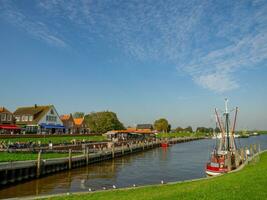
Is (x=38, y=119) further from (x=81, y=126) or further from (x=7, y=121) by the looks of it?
(x=81, y=126)

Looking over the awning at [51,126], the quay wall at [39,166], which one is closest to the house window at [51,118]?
the awning at [51,126]

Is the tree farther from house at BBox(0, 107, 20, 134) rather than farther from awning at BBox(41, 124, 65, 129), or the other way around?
house at BBox(0, 107, 20, 134)

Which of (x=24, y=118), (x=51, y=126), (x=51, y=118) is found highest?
(x=51, y=118)

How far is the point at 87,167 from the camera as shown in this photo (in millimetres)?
49312

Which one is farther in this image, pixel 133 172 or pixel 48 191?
pixel 133 172

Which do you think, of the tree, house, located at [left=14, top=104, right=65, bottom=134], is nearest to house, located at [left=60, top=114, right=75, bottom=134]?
the tree

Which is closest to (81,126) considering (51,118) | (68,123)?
(68,123)

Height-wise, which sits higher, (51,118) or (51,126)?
(51,118)

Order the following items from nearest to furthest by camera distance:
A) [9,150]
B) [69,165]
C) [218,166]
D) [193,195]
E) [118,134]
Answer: [193,195], [218,166], [69,165], [9,150], [118,134]

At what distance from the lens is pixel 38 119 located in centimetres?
9925

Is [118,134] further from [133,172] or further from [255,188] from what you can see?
[255,188]

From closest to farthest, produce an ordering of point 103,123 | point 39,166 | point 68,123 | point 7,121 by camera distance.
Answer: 1. point 39,166
2. point 7,121
3. point 68,123
4. point 103,123

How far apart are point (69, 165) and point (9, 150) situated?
11.3 meters

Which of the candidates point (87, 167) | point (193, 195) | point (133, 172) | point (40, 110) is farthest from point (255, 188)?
point (40, 110)
